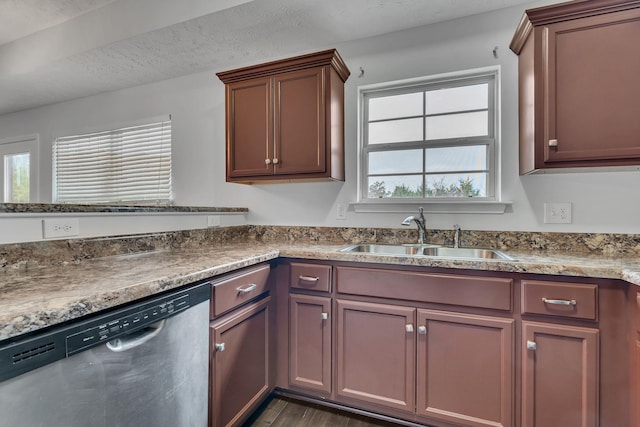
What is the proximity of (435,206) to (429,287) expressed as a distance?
75 centimetres

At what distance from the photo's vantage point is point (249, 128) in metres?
2.20

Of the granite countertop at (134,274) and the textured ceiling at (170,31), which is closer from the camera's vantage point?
the granite countertop at (134,274)

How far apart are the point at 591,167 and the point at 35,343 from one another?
225 cm

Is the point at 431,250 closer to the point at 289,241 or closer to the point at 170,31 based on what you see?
the point at 289,241

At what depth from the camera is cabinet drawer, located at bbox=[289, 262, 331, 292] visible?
5.60 ft

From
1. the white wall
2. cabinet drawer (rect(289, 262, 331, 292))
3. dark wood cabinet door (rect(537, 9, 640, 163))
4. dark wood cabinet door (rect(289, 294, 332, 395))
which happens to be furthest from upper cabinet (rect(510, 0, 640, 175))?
dark wood cabinet door (rect(289, 294, 332, 395))

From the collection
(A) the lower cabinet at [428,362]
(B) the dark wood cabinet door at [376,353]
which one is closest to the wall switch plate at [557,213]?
(A) the lower cabinet at [428,362]

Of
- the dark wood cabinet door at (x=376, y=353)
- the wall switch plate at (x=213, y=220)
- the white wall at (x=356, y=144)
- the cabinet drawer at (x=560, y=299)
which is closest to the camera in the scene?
the cabinet drawer at (x=560, y=299)

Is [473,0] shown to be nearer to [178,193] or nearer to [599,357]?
[599,357]

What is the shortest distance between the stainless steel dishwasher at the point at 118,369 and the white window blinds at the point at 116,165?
2.15m

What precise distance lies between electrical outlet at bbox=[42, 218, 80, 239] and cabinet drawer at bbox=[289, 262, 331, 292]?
1074 millimetres

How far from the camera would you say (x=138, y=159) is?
3.11 m

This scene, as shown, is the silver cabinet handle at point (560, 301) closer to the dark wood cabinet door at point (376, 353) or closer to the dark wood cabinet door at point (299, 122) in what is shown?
the dark wood cabinet door at point (376, 353)

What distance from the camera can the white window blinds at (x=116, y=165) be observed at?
119 inches
